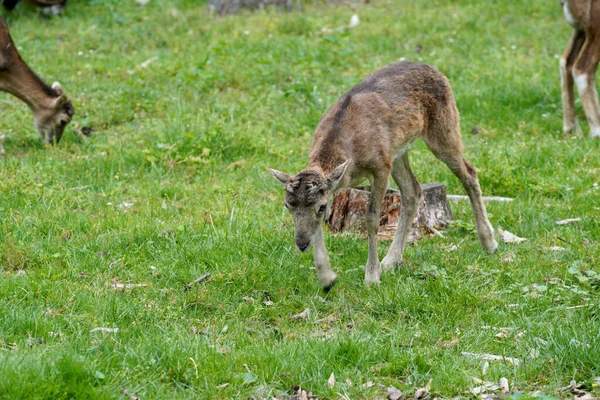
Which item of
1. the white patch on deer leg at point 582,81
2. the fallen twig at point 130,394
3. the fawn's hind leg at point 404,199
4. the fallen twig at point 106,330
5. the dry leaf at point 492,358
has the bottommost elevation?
the white patch on deer leg at point 582,81

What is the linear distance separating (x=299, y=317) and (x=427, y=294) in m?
1.00

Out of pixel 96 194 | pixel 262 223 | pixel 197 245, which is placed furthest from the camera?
pixel 96 194

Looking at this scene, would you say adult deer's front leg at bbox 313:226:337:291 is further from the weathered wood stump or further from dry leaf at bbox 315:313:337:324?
the weathered wood stump

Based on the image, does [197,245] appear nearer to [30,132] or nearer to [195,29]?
[30,132]

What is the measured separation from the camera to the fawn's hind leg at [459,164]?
8141 millimetres

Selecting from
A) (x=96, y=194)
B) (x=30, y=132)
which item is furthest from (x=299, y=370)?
(x=30, y=132)

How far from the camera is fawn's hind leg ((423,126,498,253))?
26.7ft

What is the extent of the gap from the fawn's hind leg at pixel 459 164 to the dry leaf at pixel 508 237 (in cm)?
23

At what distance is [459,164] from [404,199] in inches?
22.9

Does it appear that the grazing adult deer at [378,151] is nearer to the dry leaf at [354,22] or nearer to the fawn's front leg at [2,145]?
the fawn's front leg at [2,145]

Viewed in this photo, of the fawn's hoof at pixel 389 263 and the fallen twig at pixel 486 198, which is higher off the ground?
the fawn's hoof at pixel 389 263

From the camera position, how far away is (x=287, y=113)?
11.8 metres

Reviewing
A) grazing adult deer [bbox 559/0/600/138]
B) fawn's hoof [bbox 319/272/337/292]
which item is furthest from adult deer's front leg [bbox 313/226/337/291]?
grazing adult deer [bbox 559/0/600/138]

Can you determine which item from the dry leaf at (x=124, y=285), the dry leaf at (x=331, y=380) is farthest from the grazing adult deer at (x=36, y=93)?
the dry leaf at (x=331, y=380)
